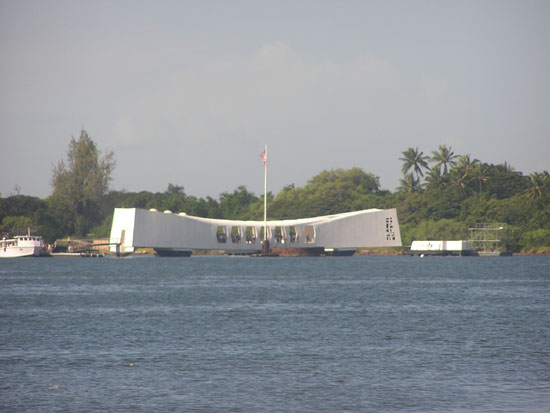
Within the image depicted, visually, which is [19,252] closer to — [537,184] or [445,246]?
[445,246]

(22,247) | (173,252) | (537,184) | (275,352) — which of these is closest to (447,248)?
(537,184)

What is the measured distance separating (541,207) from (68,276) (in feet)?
266

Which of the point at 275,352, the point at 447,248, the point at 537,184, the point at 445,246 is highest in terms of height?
the point at 537,184

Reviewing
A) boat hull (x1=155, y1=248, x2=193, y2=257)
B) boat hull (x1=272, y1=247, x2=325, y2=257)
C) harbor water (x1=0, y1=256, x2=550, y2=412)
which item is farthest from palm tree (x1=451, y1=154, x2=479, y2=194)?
harbor water (x1=0, y1=256, x2=550, y2=412)

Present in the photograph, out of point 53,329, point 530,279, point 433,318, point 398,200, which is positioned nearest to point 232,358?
point 53,329

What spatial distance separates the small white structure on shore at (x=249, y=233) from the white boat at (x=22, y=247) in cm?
1158

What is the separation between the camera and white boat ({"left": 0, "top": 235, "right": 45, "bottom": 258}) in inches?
4924

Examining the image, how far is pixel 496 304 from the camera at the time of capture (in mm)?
43906

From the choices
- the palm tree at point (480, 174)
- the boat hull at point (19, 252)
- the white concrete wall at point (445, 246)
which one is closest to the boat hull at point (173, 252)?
the boat hull at point (19, 252)

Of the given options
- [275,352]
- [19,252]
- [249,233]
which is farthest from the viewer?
[249,233]

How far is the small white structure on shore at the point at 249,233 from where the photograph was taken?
123 m

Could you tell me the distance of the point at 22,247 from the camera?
12506 centimetres

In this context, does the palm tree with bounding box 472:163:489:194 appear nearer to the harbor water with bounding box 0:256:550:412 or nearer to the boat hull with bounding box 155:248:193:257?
the boat hull with bounding box 155:248:193:257

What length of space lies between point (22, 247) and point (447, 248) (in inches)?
2680
